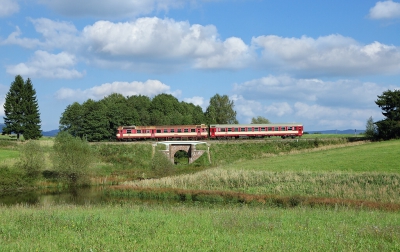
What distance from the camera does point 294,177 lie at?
2897 centimetres

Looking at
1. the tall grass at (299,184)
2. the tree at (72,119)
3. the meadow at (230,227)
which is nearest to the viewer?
the meadow at (230,227)

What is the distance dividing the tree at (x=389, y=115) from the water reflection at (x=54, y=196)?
41.8 m

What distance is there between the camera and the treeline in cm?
7300

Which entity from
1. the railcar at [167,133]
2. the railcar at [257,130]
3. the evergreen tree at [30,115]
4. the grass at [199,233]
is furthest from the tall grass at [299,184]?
the evergreen tree at [30,115]

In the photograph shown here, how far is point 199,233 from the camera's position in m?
10.8

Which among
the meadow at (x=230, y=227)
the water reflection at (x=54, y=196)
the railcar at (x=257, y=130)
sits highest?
the railcar at (x=257, y=130)

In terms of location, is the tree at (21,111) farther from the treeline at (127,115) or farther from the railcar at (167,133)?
the railcar at (167,133)

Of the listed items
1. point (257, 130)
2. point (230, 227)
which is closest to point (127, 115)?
point (257, 130)

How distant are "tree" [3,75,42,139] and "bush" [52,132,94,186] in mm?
31759

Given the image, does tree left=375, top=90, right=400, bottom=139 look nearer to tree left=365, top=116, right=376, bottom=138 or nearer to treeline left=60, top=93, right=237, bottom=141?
Answer: tree left=365, top=116, right=376, bottom=138

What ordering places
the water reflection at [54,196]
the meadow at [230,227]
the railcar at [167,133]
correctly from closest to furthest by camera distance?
the meadow at [230,227] → the water reflection at [54,196] → the railcar at [167,133]

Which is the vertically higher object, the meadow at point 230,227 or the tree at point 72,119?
the tree at point 72,119

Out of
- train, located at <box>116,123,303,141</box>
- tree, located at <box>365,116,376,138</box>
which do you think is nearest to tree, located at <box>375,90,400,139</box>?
tree, located at <box>365,116,376,138</box>

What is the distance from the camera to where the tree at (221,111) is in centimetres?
10256
